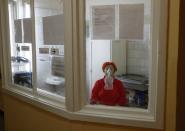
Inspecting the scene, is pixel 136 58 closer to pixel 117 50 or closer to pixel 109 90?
pixel 117 50

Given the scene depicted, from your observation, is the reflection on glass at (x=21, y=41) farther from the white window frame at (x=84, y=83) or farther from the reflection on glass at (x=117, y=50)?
the reflection on glass at (x=117, y=50)

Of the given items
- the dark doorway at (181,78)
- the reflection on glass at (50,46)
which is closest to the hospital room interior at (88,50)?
the reflection on glass at (50,46)

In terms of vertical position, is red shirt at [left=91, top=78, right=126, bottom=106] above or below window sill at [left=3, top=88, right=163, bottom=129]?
above

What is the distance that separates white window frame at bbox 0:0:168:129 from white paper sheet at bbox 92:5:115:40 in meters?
0.11

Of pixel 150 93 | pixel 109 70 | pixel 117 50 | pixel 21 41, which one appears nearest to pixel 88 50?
pixel 109 70

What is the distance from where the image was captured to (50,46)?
7.97 ft

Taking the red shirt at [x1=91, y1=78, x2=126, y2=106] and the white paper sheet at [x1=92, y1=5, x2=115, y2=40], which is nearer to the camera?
the white paper sheet at [x1=92, y1=5, x2=115, y2=40]

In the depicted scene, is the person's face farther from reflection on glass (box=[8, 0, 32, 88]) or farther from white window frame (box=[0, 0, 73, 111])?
reflection on glass (box=[8, 0, 32, 88])

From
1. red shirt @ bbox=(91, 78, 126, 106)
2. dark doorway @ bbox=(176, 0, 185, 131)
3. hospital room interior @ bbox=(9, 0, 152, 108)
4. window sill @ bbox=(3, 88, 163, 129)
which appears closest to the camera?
dark doorway @ bbox=(176, 0, 185, 131)

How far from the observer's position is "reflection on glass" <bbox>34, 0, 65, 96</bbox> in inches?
89.5

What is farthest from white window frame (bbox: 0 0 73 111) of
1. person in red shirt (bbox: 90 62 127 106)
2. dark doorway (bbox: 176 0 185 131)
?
dark doorway (bbox: 176 0 185 131)

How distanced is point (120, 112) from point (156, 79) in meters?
0.44

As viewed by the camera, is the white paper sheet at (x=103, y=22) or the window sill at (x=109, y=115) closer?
the window sill at (x=109, y=115)

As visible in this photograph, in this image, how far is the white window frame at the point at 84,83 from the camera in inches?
66.1
